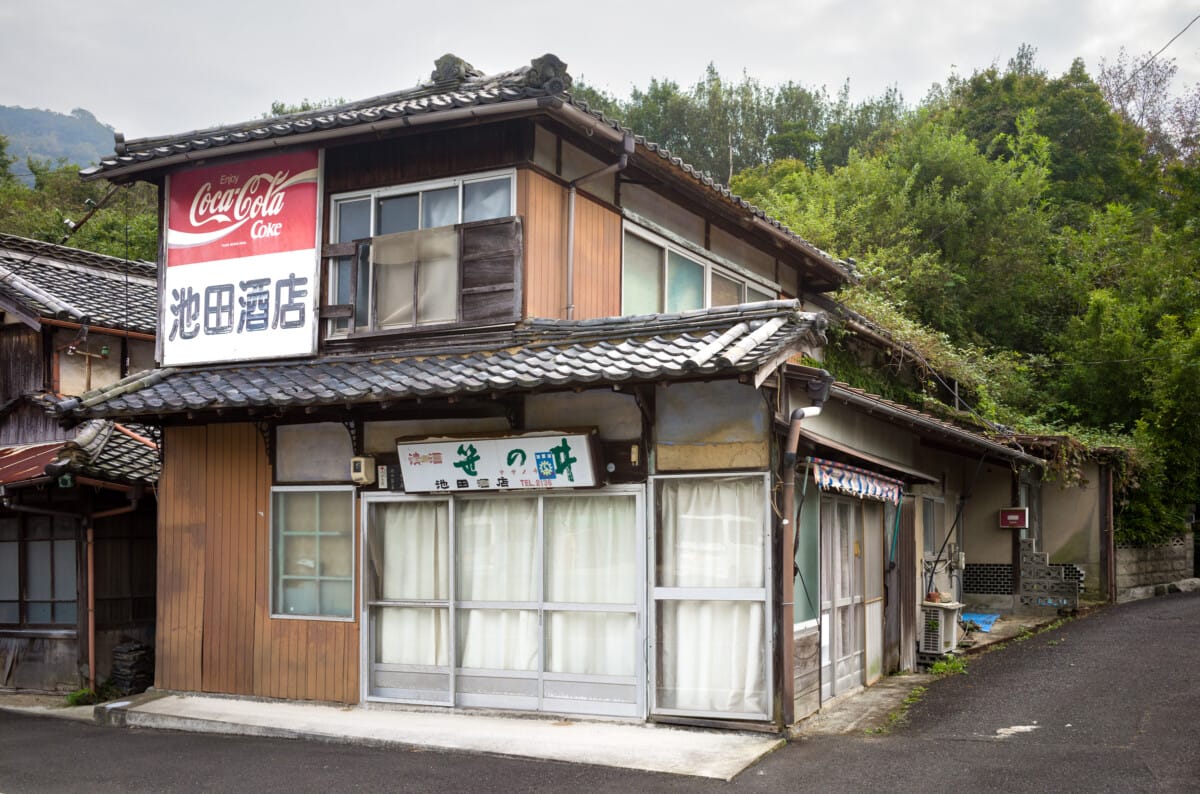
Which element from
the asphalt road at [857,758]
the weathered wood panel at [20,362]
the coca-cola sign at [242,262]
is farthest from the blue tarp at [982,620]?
the weathered wood panel at [20,362]

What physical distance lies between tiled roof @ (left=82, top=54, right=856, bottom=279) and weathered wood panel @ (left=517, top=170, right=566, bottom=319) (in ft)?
3.33

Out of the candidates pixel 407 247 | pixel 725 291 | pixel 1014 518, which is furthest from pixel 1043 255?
pixel 407 247

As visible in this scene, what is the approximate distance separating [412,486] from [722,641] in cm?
373

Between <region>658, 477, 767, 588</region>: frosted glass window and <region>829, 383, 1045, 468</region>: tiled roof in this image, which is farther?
<region>829, 383, 1045, 468</region>: tiled roof

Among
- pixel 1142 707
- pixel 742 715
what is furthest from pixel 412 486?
pixel 1142 707

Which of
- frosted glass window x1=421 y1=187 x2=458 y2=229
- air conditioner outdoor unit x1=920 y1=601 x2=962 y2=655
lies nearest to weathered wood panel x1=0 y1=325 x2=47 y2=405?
frosted glass window x1=421 y1=187 x2=458 y2=229

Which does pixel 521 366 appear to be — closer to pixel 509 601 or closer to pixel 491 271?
pixel 491 271

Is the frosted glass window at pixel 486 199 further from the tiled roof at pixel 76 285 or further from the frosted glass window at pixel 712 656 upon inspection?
the tiled roof at pixel 76 285

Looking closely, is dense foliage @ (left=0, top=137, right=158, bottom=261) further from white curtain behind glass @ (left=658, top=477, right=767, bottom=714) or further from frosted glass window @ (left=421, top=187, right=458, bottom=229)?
white curtain behind glass @ (left=658, top=477, right=767, bottom=714)

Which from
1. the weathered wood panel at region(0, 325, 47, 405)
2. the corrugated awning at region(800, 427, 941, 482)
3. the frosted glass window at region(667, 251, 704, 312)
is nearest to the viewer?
the corrugated awning at region(800, 427, 941, 482)

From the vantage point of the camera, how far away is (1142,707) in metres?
10.3

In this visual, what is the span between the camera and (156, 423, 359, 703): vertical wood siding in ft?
38.0

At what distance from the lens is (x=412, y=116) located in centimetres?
1071

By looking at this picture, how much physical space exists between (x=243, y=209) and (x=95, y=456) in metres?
4.23
